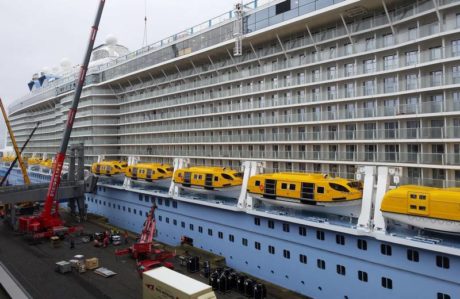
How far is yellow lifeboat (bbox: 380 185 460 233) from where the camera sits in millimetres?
14672

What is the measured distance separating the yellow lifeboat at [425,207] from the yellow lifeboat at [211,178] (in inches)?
456

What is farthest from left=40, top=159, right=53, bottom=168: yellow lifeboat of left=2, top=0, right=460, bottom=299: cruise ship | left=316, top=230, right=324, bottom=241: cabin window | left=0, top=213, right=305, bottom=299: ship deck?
left=316, top=230, right=324, bottom=241: cabin window

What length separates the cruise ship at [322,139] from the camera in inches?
668

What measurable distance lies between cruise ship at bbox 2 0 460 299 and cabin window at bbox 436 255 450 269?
46 millimetres

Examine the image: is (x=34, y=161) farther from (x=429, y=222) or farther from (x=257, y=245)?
(x=429, y=222)

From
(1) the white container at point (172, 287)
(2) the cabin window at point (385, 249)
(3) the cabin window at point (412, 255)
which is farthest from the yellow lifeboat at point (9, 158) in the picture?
(3) the cabin window at point (412, 255)

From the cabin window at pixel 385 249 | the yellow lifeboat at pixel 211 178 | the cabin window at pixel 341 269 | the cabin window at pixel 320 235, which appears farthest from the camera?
the yellow lifeboat at pixel 211 178

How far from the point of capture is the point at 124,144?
143 ft

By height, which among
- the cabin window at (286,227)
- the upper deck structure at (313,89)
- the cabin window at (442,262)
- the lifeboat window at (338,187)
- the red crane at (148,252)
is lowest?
the red crane at (148,252)

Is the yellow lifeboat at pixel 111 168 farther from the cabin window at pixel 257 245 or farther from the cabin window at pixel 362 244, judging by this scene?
the cabin window at pixel 362 244

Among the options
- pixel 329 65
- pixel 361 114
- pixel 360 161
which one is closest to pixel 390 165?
pixel 360 161

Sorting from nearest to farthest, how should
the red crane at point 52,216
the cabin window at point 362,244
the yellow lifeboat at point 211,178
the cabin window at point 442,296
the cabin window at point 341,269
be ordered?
1. the cabin window at point 442,296
2. the cabin window at point 362,244
3. the cabin window at point 341,269
4. the yellow lifeboat at point 211,178
5. the red crane at point 52,216

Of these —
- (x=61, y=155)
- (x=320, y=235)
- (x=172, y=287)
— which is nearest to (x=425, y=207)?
(x=320, y=235)

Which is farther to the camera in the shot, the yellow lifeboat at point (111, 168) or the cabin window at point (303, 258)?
the yellow lifeboat at point (111, 168)
